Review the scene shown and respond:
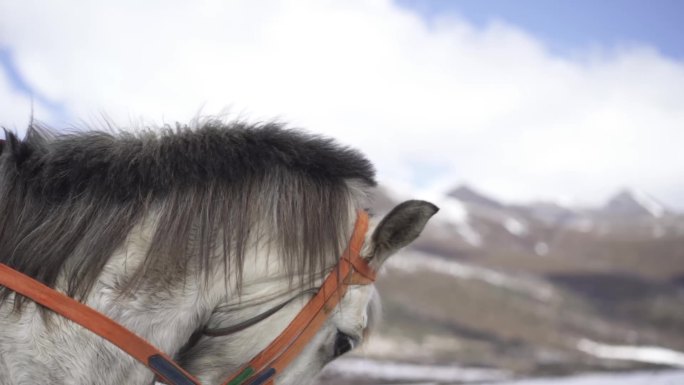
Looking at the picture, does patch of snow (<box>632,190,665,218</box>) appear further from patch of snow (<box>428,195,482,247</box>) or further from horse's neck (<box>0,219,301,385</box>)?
horse's neck (<box>0,219,301,385</box>)

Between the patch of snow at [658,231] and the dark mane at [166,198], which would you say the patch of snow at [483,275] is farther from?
the dark mane at [166,198]

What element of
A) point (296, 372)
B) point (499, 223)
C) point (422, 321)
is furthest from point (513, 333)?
point (499, 223)

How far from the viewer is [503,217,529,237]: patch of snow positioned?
56594 millimetres

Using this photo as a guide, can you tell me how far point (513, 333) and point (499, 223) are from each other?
32.4m

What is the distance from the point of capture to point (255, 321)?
86.2 inches

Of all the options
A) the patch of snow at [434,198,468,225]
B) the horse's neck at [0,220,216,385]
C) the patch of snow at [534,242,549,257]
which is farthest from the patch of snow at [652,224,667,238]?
the horse's neck at [0,220,216,385]

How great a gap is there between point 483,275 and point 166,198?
3633 centimetres

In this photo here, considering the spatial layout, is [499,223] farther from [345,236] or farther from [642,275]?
[345,236]

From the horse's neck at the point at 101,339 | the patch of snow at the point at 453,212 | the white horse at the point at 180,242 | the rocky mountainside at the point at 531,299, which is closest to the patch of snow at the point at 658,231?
the rocky mountainside at the point at 531,299

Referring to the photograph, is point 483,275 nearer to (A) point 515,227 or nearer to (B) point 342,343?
(A) point 515,227

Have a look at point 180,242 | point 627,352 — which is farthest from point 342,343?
point 627,352

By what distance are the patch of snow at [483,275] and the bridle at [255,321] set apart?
31570mm

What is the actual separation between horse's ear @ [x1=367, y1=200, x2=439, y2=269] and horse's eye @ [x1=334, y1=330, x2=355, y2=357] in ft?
1.03

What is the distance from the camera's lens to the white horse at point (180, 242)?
1.96 metres
